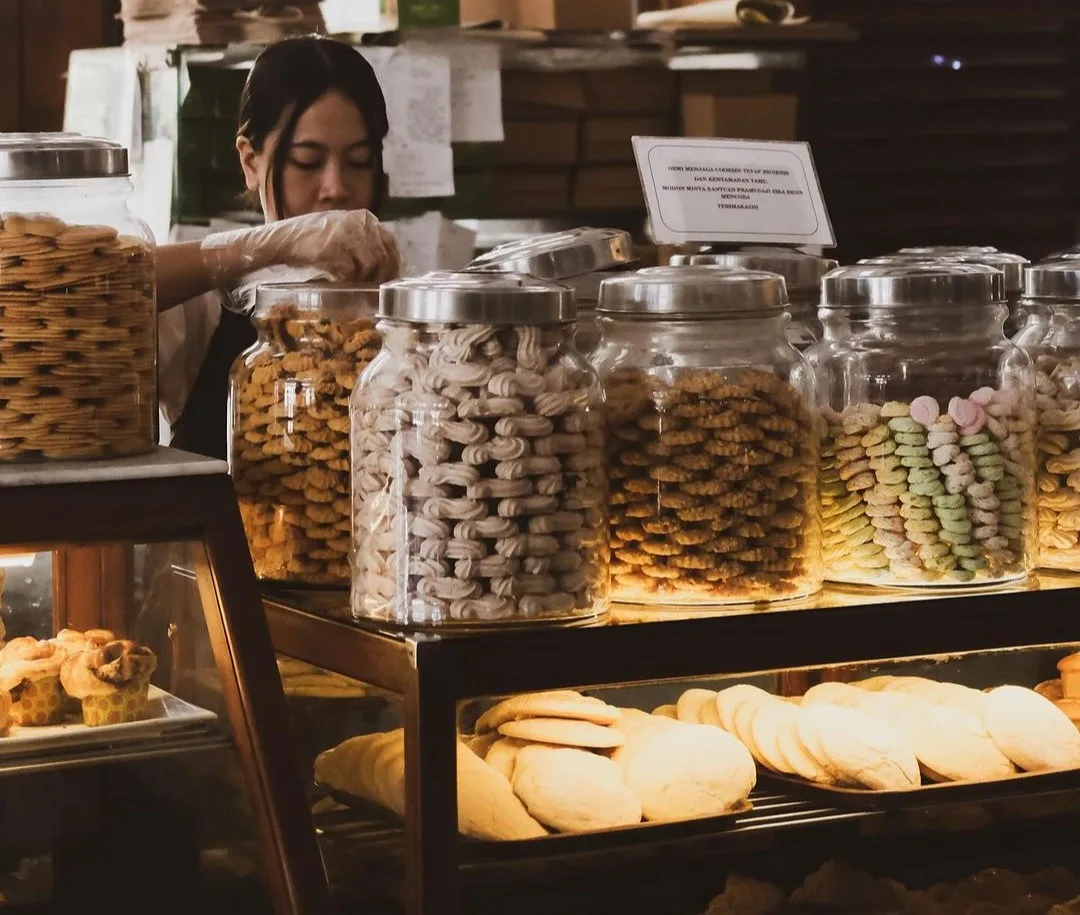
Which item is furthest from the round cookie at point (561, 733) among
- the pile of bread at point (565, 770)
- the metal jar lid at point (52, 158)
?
the metal jar lid at point (52, 158)

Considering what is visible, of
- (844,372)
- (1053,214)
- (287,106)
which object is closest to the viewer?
(844,372)

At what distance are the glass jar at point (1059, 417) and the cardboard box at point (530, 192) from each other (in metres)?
1.64

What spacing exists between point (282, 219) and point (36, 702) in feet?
3.96

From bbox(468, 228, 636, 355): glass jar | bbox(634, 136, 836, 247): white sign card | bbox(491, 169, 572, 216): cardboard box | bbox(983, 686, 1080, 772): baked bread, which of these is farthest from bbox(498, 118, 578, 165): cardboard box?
bbox(983, 686, 1080, 772): baked bread

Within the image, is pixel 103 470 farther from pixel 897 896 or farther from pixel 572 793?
pixel 897 896

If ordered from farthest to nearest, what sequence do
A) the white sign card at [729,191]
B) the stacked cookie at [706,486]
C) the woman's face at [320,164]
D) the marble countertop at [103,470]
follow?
the woman's face at [320,164], the white sign card at [729,191], the stacked cookie at [706,486], the marble countertop at [103,470]

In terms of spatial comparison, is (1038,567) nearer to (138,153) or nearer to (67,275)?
(67,275)

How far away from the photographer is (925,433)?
4.79 feet

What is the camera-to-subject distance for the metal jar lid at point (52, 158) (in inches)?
51.7

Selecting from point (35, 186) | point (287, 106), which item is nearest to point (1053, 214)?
point (287, 106)

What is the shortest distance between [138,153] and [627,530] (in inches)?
63.9

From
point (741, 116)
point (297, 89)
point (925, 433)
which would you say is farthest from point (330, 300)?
point (741, 116)

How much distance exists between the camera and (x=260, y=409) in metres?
1.52

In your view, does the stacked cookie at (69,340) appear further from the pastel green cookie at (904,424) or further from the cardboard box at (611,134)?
the cardboard box at (611,134)
